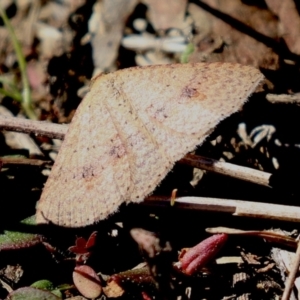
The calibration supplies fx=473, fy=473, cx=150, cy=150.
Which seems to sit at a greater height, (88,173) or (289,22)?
(289,22)

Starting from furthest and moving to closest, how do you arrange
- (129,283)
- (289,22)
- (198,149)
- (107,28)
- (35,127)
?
(107,28) → (289,22) → (198,149) → (35,127) → (129,283)

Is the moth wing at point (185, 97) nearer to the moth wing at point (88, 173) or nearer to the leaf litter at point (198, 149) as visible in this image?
the moth wing at point (88, 173)

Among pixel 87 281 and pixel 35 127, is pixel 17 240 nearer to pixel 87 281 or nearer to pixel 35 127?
pixel 87 281

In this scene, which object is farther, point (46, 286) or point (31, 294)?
point (46, 286)

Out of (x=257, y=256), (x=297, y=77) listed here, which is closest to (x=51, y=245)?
(x=257, y=256)

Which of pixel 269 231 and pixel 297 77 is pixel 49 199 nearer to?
pixel 269 231

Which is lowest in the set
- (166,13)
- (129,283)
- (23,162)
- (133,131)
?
(129,283)

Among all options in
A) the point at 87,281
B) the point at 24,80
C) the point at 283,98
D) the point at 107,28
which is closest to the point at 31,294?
the point at 87,281

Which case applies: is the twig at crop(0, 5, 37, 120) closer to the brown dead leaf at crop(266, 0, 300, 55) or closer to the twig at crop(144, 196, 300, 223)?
the twig at crop(144, 196, 300, 223)
